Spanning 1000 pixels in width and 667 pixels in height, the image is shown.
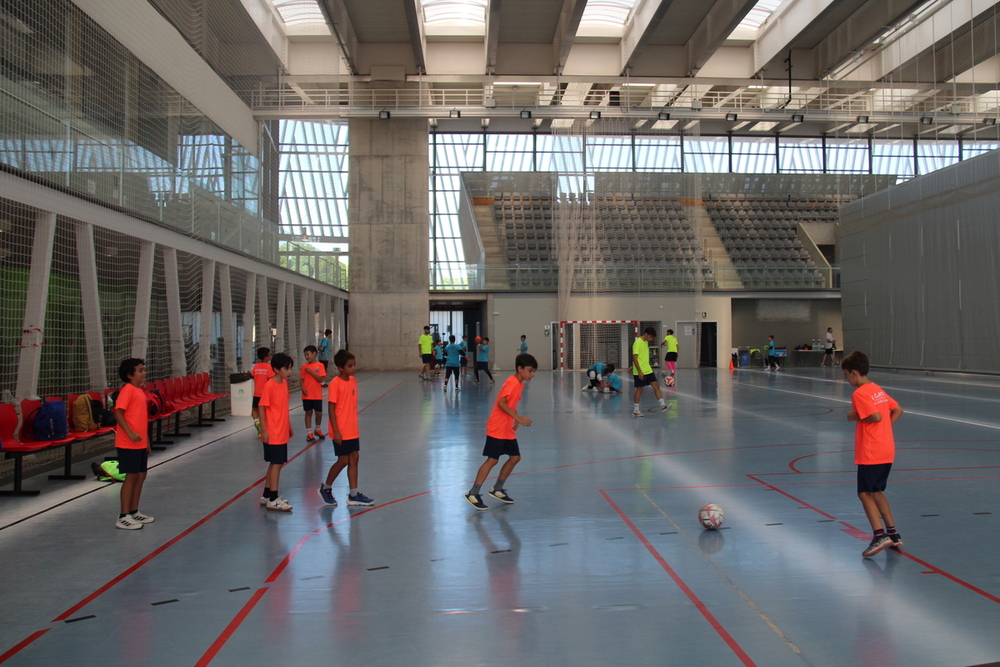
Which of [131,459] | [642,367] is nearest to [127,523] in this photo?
[131,459]

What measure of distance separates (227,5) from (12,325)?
547 inches

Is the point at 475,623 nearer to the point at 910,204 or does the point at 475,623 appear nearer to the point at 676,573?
the point at 676,573

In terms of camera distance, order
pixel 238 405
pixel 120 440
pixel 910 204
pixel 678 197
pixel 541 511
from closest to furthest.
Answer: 1. pixel 120 440
2. pixel 541 511
3. pixel 238 405
4. pixel 910 204
5. pixel 678 197

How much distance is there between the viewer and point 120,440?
604 cm

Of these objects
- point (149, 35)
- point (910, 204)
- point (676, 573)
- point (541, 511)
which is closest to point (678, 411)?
point (541, 511)

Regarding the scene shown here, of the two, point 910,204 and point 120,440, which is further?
point 910,204

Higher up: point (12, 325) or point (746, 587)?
point (12, 325)

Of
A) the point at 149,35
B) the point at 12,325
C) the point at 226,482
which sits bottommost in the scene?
the point at 226,482

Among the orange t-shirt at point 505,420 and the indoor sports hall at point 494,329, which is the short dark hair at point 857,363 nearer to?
the indoor sports hall at point 494,329

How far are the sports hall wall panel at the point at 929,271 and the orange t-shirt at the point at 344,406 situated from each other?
2373cm

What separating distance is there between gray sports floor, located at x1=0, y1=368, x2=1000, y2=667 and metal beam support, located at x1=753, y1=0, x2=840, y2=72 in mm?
20487

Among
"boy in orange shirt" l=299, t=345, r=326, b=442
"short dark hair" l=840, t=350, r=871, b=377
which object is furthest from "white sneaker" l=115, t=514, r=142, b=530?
"short dark hair" l=840, t=350, r=871, b=377

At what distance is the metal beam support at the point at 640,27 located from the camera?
2428 cm

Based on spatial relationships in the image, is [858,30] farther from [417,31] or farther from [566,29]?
[417,31]
